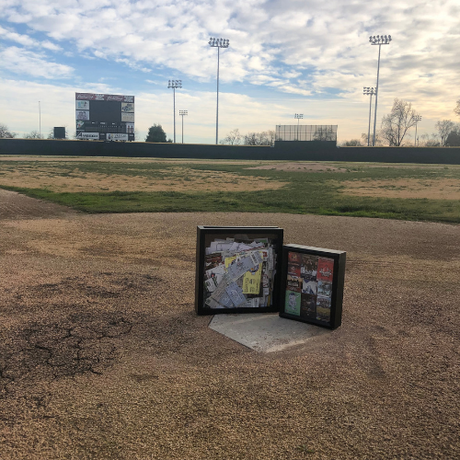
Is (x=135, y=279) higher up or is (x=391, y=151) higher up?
Result: (x=391, y=151)

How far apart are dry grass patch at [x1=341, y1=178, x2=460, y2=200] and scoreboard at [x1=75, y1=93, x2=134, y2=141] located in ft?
143

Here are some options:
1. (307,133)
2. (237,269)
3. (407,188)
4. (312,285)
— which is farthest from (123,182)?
(307,133)

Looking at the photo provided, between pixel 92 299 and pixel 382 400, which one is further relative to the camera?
pixel 92 299

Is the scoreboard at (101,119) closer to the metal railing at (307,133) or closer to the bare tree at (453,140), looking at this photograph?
the metal railing at (307,133)

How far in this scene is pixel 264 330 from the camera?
446 centimetres

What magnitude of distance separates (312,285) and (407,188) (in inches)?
820

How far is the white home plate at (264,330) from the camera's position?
4160 millimetres

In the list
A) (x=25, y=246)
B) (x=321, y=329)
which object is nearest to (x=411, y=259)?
(x=321, y=329)

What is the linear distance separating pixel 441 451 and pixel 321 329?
1918 mm

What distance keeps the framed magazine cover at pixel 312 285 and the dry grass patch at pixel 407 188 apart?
16558 millimetres

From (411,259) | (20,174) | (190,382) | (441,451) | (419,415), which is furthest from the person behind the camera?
(20,174)

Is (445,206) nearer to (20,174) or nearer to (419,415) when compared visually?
(419,415)

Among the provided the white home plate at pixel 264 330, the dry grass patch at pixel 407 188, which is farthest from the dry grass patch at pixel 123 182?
the white home plate at pixel 264 330

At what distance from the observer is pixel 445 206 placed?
15.7m
